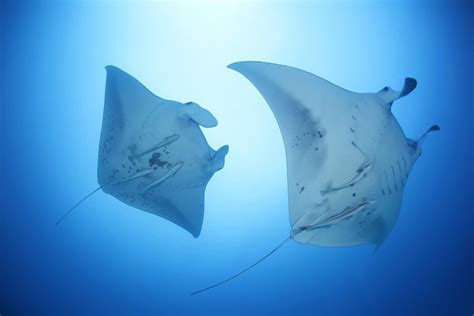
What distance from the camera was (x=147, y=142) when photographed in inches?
91.9

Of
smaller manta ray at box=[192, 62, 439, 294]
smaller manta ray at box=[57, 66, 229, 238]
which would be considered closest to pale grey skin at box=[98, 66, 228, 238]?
smaller manta ray at box=[57, 66, 229, 238]

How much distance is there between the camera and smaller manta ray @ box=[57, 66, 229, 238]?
7.62 ft

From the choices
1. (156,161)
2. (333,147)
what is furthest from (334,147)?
(156,161)

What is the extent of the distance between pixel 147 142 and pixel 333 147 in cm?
143

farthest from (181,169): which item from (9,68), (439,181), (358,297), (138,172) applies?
(358,297)

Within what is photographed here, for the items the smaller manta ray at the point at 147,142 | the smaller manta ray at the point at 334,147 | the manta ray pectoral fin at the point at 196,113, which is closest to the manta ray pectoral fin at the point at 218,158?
the smaller manta ray at the point at 147,142

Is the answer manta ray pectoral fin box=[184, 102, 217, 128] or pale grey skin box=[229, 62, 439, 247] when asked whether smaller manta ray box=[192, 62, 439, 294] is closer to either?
pale grey skin box=[229, 62, 439, 247]

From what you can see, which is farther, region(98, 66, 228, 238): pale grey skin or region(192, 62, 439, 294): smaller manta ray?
region(98, 66, 228, 238): pale grey skin

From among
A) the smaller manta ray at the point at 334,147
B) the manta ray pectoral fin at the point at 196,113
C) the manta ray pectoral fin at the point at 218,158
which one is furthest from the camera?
the manta ray pectoral fin at the point at 218,158

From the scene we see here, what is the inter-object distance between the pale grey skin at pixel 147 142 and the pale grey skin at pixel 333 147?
0.68 m

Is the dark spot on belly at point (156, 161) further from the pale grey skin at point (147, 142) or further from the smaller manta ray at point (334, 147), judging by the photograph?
the smaller manta ray at point (334, 147)

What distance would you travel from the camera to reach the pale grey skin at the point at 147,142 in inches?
91.4

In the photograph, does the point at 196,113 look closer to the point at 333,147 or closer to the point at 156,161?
the point at 156,161

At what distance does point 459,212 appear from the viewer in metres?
5.04
